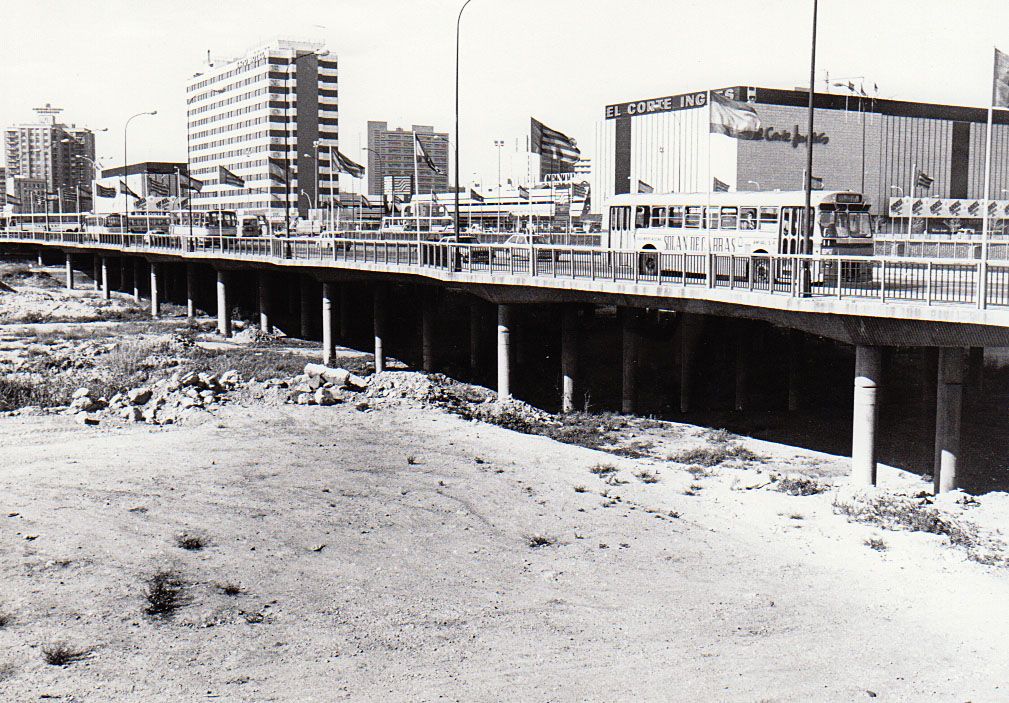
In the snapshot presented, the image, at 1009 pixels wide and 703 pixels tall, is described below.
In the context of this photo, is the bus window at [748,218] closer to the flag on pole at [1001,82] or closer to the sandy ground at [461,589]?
the sandy ground at [461,589]

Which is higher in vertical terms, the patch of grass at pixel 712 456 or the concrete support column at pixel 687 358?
the concrete support column at pixel 687 358

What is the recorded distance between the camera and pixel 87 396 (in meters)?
31.3

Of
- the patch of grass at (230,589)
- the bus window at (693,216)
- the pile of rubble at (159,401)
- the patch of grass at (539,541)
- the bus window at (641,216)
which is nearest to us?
the patch of grass at (230,589)

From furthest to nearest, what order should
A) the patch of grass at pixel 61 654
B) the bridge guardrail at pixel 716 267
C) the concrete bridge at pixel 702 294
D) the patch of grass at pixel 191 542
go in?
the concrete bridge at pixel 702 294, the bridge guardrail at pixel 716 267, the patch of grass at pixel 191 542, the patch of grass at pixel 61 654

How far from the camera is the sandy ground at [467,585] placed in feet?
45.1

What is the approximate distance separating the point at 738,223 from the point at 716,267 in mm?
7935

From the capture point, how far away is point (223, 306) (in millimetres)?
54250

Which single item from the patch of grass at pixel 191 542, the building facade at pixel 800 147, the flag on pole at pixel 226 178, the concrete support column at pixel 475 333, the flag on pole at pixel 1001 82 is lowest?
the patch of grass at pixel 191 542

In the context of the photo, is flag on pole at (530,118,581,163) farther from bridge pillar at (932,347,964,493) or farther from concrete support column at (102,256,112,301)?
concrete support column at (102,256,112,301)

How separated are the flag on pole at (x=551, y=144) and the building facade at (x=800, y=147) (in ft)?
176

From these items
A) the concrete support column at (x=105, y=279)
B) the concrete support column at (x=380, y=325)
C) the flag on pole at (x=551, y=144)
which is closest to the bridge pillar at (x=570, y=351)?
the flag on pole at (x=551, y=144)

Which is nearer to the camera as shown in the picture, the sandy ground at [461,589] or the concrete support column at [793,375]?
the sandy ground at [461,589]

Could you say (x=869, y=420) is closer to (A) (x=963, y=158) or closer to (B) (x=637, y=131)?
(B) (x=637, y=131)

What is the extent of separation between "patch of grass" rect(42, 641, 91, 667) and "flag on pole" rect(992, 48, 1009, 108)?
18.5 metres
